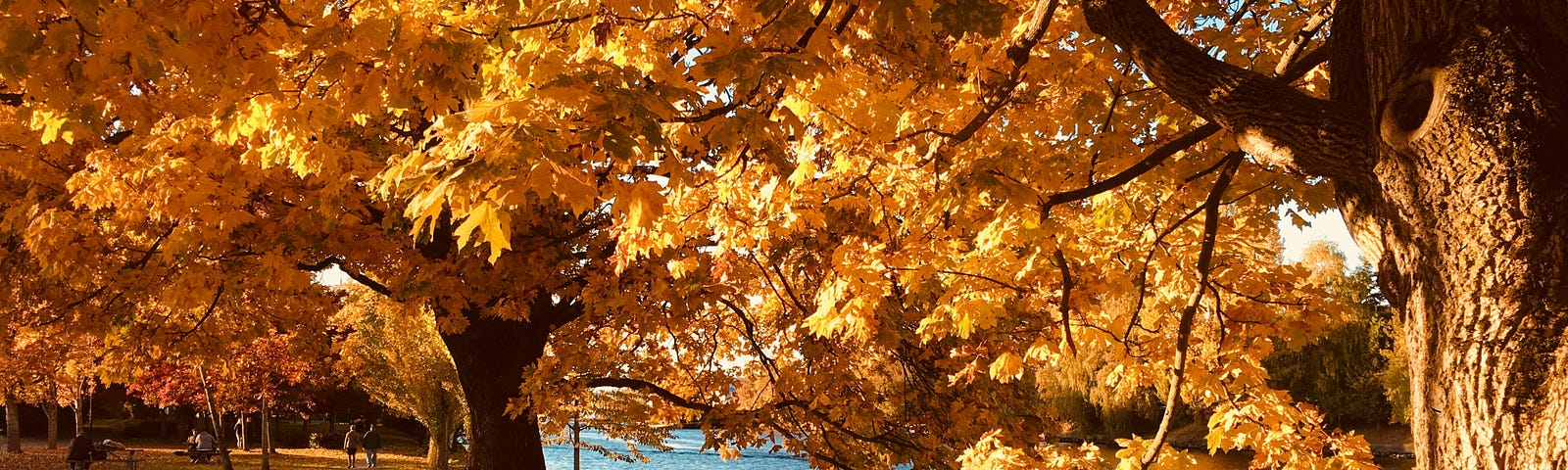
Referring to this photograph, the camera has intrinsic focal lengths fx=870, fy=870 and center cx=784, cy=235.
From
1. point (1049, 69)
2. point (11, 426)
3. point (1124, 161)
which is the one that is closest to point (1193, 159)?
point (1124, 161)

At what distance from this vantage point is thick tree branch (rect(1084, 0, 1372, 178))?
2791 millimetres

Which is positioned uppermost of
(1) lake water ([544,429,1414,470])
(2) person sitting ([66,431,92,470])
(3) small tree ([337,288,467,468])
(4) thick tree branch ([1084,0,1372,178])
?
(4) thick tree branch ([1084,0,1372,178])

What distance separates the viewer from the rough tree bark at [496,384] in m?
8.27

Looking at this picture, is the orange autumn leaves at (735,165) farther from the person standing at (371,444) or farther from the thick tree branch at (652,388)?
the person standing at (371,444)

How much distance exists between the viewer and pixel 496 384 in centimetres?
839

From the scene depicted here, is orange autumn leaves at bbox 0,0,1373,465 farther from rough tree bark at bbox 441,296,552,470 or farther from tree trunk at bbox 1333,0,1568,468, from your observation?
tree trunk at bbox 1333,0,1568,468

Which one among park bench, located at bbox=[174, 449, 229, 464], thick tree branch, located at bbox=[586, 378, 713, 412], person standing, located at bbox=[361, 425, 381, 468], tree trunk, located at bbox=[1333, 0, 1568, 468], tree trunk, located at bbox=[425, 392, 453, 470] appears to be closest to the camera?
tree trunk, located at bbox=[1333, 0, 1568, 468]

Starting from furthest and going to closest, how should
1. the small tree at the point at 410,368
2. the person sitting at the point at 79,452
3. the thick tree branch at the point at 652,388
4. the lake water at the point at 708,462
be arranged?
the lake water at the point at 708,462 < the small tree at the point at 410,368 < the person sitting at the point at 79,452 < the thick tree branch at the point at 652,388

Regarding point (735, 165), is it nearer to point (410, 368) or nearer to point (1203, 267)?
point (1203, 267)

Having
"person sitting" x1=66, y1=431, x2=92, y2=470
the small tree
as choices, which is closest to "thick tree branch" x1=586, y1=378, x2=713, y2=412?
the small tree

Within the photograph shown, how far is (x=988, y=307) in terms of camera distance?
5.13 metres

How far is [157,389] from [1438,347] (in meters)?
30.8

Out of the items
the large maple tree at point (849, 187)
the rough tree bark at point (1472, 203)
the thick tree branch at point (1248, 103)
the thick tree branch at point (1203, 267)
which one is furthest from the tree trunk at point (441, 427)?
the rough tree bark at point (1472, 203)

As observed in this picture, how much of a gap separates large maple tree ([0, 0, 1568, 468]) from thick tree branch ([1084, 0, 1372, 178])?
0.01m
